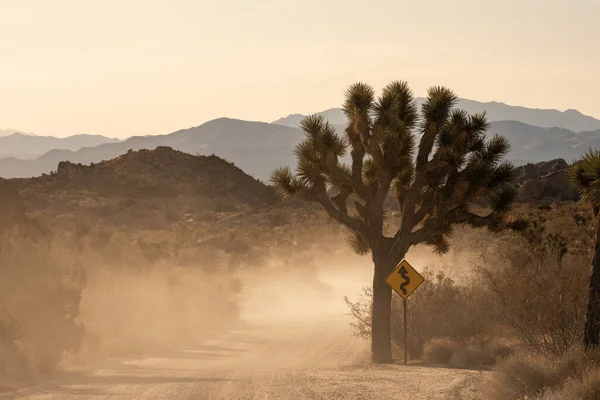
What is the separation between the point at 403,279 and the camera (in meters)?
21.3

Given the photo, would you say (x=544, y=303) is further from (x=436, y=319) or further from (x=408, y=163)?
(x=408, y=163)

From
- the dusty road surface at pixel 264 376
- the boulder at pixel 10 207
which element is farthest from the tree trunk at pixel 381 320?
the boulder at pixel 10 207

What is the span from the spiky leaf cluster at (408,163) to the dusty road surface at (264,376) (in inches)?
156

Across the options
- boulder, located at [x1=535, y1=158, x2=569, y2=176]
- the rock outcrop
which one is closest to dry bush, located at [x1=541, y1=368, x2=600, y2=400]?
the rock outcrop

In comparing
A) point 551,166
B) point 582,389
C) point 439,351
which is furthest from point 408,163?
point 551,166

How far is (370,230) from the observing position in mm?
22312

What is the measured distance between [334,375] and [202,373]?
3.58m

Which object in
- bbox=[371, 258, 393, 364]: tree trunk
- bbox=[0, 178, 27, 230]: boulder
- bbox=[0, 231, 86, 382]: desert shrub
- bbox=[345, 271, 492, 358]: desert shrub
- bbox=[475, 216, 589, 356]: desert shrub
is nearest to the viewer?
bbox=[475, 216, 589, 356]: desert shrub

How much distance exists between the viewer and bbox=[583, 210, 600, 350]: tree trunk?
15.0 meters

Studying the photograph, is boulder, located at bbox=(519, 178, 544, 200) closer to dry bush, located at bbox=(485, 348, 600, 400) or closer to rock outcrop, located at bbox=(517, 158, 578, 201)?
rock outcrop, located at bbox=(517, 158, 578, 201)

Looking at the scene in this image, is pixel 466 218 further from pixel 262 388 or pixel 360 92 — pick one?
pixel 262 388

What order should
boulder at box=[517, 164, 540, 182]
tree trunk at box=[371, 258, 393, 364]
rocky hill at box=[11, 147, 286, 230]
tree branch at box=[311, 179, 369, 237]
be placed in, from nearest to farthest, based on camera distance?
tree branch at box=[311, 179, 369, 237]
tree trunk at box=[371, 258, 393, 364]
rocky hill at box=[11, 147, 286, 230]
boulder at box=[517, 164, 540, 182]

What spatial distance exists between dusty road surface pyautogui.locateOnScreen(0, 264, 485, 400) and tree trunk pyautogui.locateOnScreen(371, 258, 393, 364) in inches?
22.5

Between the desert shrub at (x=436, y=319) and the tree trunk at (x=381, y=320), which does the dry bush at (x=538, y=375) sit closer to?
the tree trunk at (x=381, y=320)
